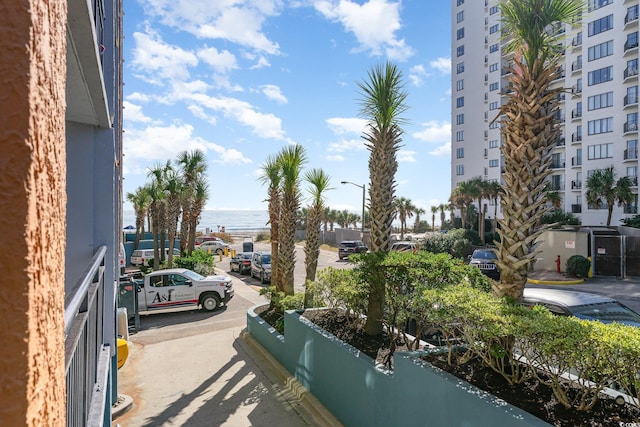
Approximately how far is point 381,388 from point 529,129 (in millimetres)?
4000

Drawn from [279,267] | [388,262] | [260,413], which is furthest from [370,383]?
[279,267]

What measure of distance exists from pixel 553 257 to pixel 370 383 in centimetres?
2420

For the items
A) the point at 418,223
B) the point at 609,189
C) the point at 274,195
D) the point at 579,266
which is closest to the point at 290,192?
the point at 274,195

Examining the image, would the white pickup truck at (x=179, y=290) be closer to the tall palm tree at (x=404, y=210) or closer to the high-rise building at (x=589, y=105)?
the high-rise building at (x=589, y=105)

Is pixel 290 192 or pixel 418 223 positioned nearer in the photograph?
pixel 290 192

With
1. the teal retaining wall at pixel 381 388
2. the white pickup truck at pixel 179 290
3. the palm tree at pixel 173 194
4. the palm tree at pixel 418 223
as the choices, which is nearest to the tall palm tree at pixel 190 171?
the palm tree at pixel 173 194

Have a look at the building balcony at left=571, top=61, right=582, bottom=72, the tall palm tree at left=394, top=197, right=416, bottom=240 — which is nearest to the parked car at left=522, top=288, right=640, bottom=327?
the building balcony at left=571, top=61, right=582, bottom=72

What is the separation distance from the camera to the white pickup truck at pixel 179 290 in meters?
14.7

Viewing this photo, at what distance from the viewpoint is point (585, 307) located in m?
7.88

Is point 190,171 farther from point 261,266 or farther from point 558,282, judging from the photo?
point 558,282

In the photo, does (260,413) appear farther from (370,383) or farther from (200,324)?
(200,324)

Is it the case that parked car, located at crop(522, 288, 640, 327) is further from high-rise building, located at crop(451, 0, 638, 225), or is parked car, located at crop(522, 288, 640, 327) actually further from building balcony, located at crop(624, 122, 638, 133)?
building balcony, located at crop(624, 122, 638, 133)

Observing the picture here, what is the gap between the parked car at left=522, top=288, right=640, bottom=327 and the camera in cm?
760

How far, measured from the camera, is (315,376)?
769cm
